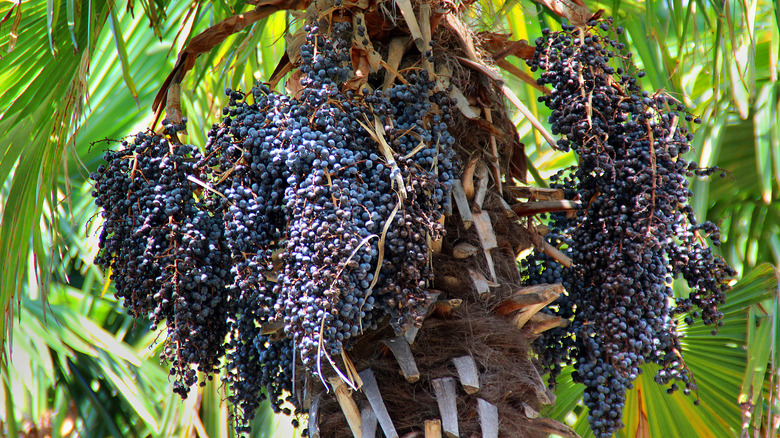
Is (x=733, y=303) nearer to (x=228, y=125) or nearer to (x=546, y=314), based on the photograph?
(x=546, y=314)

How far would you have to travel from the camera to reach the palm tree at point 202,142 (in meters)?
1.97

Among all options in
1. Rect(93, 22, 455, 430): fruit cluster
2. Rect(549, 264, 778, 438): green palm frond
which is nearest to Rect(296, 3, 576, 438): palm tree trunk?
Rect(93, 22, 455, 430): fruit cluster

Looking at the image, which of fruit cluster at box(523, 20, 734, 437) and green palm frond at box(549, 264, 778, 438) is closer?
fruit cluster at box(523, 20, 734, 437)

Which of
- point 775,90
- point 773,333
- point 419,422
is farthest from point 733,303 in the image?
point 419,422

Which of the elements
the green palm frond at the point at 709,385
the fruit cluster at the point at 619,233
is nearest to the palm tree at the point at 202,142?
the green palm frond at the point at 709,385

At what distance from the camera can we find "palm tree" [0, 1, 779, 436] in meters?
1.97

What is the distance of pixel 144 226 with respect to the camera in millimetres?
1701

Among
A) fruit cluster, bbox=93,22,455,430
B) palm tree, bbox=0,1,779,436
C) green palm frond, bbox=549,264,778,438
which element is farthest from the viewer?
green palm frond, bbox=549,264,778,438

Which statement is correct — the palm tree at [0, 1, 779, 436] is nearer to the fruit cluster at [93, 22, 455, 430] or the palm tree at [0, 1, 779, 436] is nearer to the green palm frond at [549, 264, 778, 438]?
the green palm frond at [549, 264, 778, 438]

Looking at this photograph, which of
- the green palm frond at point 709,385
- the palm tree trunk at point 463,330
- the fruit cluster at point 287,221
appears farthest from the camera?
the green palm frond at point 709,385

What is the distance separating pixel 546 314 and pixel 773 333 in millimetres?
786

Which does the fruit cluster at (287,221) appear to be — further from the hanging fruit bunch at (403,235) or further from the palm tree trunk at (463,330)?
the palm tree trunk at (463,330)

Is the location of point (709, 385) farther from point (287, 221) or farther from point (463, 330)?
point (287, 221)

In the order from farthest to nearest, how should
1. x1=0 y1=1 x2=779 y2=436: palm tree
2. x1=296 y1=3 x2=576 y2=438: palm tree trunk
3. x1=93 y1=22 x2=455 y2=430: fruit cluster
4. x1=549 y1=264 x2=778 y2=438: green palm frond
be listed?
x1=549 y1=264 x2=778 y2=438: green palm frond → x1=0 y1=1 x2=779 y2=436: palm tree → x1=296 y1=3 x2=576 y2=438: palm tree trunk → x1=93 y1=22 x2=455 y2=430: fruit cluster
